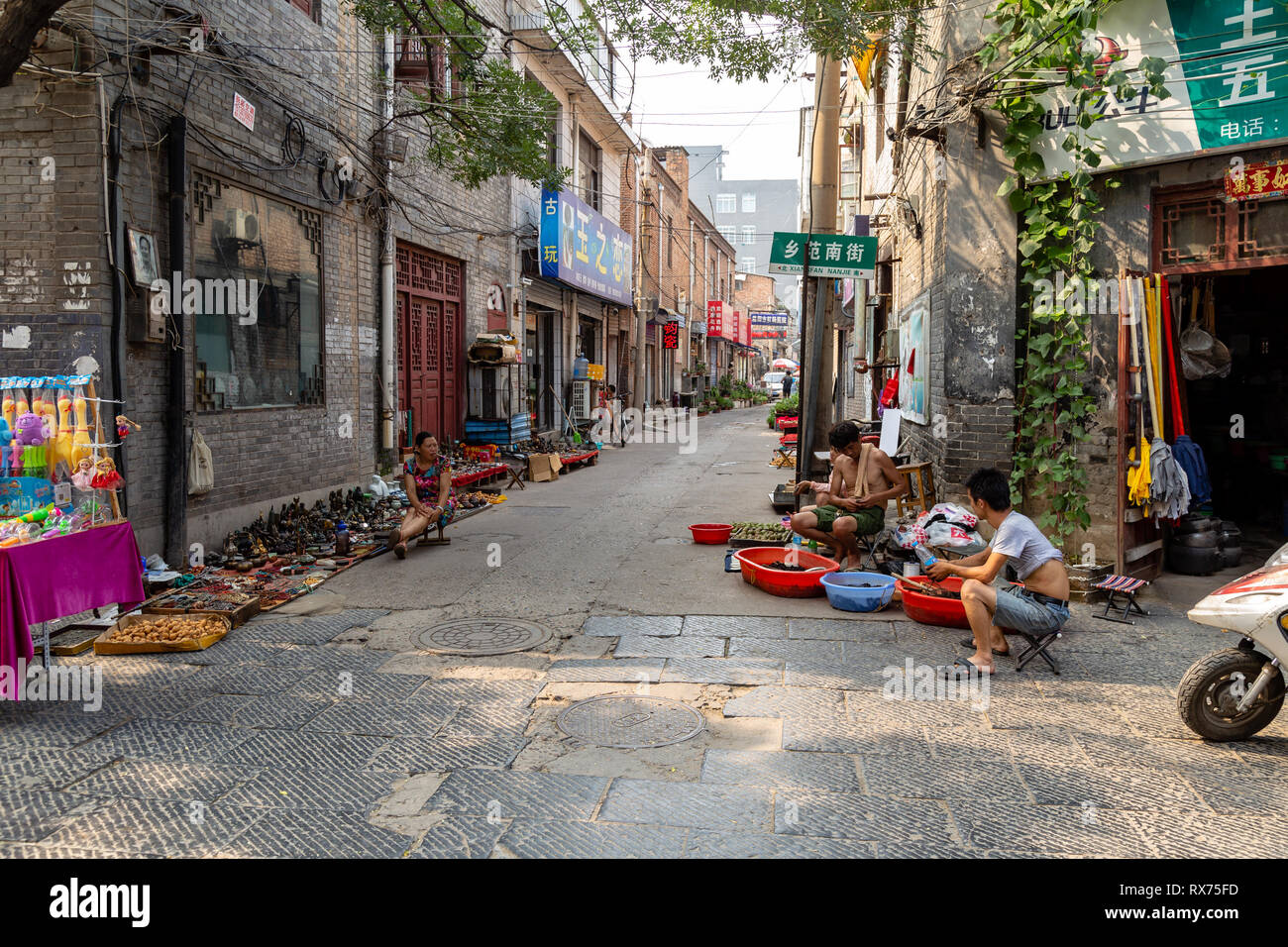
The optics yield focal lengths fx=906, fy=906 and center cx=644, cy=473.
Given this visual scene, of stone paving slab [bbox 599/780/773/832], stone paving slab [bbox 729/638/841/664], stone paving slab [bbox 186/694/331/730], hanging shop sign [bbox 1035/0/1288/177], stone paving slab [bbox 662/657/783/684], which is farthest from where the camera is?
hanging shop sign [bbox 1035/0/1288/177]

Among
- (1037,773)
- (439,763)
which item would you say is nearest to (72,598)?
(439,763)

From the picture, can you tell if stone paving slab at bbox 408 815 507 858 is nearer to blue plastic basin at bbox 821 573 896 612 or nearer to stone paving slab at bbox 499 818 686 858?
stone paving slab at bbox 499 818 686 858

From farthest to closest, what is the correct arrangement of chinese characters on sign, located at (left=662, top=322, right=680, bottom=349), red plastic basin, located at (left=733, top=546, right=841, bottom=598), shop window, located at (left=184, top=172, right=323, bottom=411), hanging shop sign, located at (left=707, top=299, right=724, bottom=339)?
hanging shop sign, located at (left=707, top=299, right=724, bottom=339)
chinese characters on sign, located at (left=662, top=322, right=680, bottom=349)
shop window, located at (left=184, top=172, right=323, bottom=411)
red plastic basin, located at (left=733, top=546, right=841, bottom=598)

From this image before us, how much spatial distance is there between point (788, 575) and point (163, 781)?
16.0 feet

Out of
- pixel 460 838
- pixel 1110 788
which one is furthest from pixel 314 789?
pixel 1110 788

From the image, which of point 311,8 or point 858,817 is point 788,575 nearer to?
point 858,817

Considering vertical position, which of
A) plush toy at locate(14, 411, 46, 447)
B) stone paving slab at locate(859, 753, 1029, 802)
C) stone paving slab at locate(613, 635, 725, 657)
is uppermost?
plush toy at locate(14, 411, 46, 447)

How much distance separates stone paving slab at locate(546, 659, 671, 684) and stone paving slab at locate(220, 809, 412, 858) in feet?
6.51

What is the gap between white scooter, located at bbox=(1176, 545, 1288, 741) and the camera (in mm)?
4418

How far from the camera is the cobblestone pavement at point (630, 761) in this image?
3.67 meters

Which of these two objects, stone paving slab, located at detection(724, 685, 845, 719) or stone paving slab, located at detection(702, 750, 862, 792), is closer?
stone paving slab, located at detection(702, 750, 862, 792)

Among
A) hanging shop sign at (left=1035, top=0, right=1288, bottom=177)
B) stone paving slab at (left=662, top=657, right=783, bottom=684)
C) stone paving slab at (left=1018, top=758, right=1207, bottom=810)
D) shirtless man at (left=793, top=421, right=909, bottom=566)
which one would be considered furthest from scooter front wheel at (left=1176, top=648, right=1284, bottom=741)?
hanging shop sign at (left=1035, top=0, right=1288, bottom=177)

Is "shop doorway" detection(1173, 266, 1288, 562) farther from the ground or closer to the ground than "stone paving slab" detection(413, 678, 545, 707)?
farther from the ground

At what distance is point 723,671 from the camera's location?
227 inches
